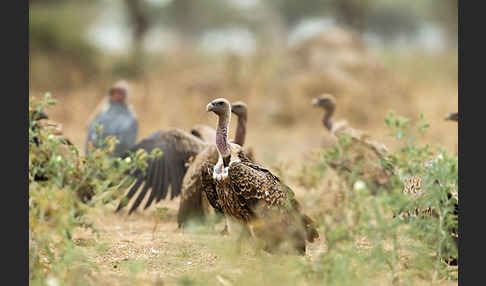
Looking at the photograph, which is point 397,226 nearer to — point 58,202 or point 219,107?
point 219,107

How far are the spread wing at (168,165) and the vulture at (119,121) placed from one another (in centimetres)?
124

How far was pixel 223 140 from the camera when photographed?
5.22 m

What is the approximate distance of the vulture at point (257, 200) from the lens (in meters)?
4.96

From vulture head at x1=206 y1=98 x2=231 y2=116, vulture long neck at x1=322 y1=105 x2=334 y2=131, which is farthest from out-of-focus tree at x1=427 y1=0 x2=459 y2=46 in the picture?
vulture head at x1=206 y1=98 x2=231 y2=116

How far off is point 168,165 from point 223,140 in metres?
1.93

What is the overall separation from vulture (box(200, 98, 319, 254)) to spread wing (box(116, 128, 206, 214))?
1.72 metres

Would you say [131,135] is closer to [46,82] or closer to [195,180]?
[195,180]

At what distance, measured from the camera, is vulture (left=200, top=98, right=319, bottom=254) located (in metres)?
4.96

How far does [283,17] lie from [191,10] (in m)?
5.36

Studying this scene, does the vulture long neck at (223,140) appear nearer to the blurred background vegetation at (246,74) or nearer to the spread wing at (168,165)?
the spread wing at (168,165)

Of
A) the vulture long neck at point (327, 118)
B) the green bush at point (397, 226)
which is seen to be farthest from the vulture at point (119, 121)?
the green bush at point (397, 226)

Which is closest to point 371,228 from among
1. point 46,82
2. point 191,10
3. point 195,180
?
point 195,180

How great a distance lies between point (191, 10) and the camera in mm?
35031

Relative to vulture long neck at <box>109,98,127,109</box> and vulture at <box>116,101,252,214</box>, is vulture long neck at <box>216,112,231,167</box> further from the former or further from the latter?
vulture long neck at <box>109,98,127,109</box>
